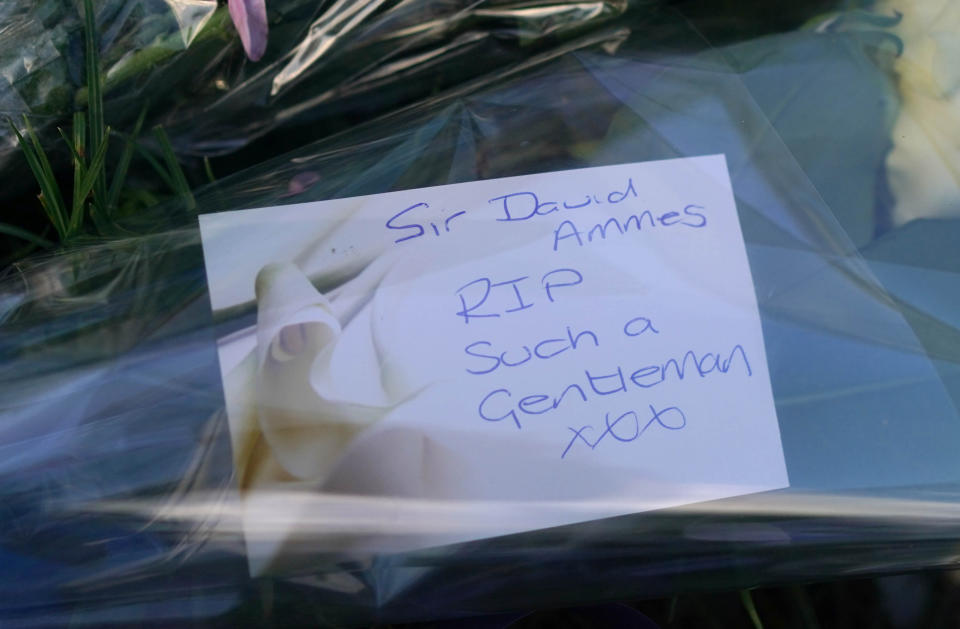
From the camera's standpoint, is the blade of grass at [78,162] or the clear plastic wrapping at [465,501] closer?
the clear plastic wrapping at [465,501]

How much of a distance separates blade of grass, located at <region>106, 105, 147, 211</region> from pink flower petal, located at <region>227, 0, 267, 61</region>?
99mm

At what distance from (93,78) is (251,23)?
0.36 feet

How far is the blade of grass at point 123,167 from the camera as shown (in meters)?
0.61

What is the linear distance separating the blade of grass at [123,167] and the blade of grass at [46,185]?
0.11 ft

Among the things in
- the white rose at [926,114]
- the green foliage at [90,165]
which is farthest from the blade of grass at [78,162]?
the white rose at [926,114]

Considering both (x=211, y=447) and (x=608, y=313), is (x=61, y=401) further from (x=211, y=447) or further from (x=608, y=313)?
(x=608, y=313)

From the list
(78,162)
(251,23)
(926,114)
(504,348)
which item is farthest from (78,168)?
(926,114)

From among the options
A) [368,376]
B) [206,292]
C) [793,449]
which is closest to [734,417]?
[793,449]

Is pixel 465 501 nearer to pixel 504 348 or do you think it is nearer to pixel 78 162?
pixel 504 348

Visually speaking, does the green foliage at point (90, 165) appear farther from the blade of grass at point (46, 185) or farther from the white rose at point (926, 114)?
the white rose at point (926, 114)

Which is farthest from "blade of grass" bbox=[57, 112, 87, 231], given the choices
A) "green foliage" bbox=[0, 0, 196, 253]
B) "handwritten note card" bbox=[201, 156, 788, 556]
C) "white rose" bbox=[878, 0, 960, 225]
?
"white rose" bbox=[878, 0, 960, 225]

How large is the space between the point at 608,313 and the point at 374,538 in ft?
0.60

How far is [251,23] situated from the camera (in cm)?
58

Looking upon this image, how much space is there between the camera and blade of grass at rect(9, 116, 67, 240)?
56 cm
